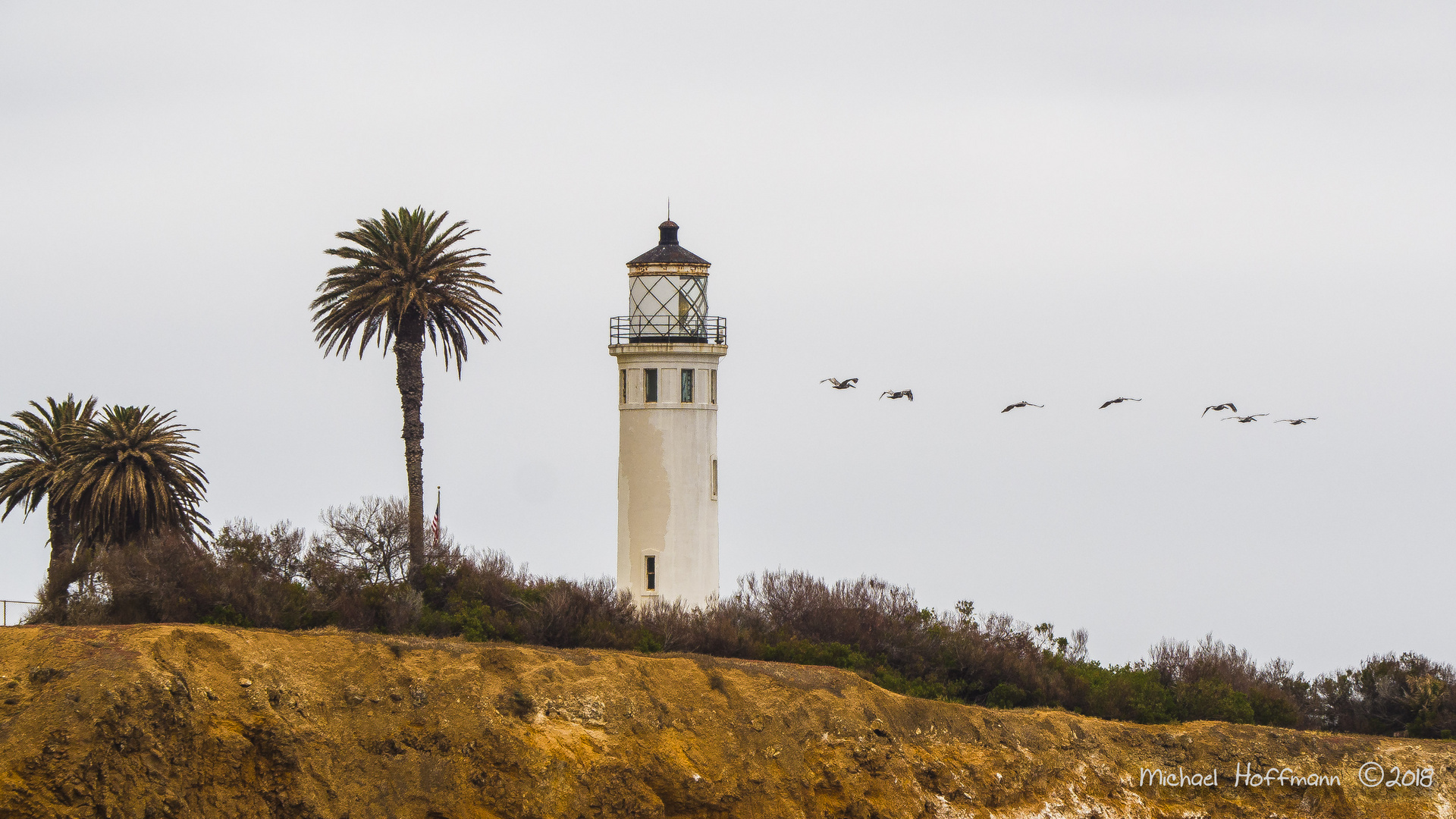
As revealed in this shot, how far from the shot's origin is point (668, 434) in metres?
50.7

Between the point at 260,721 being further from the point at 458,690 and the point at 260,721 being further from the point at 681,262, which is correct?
the point at 681,262

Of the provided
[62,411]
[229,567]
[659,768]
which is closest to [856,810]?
[659,768]

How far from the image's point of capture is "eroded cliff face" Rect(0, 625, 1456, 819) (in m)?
30.5

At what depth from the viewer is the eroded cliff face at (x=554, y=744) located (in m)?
30.5

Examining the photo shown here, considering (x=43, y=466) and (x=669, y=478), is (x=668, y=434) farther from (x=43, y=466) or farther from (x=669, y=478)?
(x=43, y=466)

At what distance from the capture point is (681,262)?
5197cm

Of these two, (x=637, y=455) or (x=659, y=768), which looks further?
(x=637, y=455)

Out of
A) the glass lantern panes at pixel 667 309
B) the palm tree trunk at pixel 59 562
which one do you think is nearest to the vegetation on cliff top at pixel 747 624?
the palm tree trunk at pixel 59 562

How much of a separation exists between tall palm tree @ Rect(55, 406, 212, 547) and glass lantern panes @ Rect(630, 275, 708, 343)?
1450 centimetres

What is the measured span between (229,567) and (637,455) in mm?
14462

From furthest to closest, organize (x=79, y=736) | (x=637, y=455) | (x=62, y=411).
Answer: (x=637, y=455) < (x=62, y=411) < (x=79, y=736)

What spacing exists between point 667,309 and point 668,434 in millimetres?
3963

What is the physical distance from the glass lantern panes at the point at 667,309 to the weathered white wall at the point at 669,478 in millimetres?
717

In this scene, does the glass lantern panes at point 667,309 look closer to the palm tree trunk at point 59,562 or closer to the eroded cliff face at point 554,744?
the eroded cliff face at point 554,744
